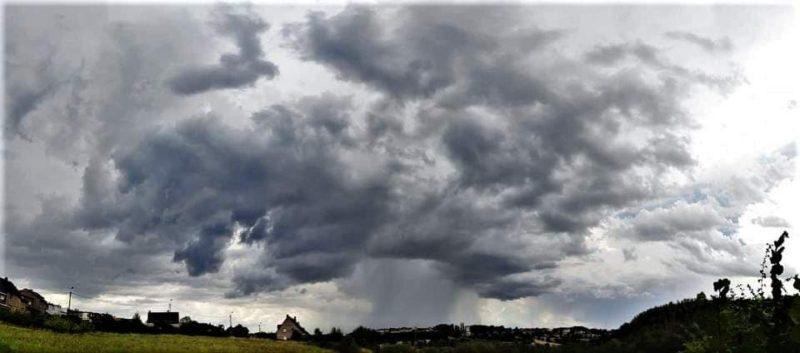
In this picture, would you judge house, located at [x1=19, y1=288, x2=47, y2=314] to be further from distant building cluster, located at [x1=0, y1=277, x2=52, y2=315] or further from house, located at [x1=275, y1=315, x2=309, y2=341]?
house, located at [x1=275, y1=315, x2=309, y2=341]

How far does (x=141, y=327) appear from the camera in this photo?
215ft

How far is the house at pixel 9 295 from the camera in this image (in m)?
135

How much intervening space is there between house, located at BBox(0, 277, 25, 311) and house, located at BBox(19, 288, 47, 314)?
219 centimetres

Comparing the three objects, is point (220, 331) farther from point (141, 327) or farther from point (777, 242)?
point (777, 242)

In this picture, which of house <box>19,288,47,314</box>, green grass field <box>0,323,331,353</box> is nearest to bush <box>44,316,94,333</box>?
green grass field <box>0,323,331,353</box>

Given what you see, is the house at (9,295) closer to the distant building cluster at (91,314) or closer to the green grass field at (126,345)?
the distant building cluster at (91,314)

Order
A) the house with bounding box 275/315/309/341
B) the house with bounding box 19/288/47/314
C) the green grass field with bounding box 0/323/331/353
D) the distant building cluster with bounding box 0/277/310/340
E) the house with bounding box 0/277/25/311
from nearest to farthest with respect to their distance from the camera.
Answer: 1. the green grass field with bounding box 0/323/331/353
2. the distant building cluster with bounding box 0/277/310/340
3. the house with bounding box 275/315/309/341
4. the house with bounding box 0/277/25/311
5. the house with bounding box 19/288/47/314

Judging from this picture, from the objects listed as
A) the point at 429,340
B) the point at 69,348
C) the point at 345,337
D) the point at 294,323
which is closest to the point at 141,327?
the point at 69,348

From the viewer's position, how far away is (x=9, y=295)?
5556 inches

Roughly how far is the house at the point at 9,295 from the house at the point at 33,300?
2.19 meters

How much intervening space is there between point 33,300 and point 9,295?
19.0 meters

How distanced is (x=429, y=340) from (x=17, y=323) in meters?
42.9

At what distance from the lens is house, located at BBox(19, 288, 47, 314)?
153375 millimetres

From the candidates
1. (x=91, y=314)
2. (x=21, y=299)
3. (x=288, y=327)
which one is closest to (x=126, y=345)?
(x=288, y=327)
